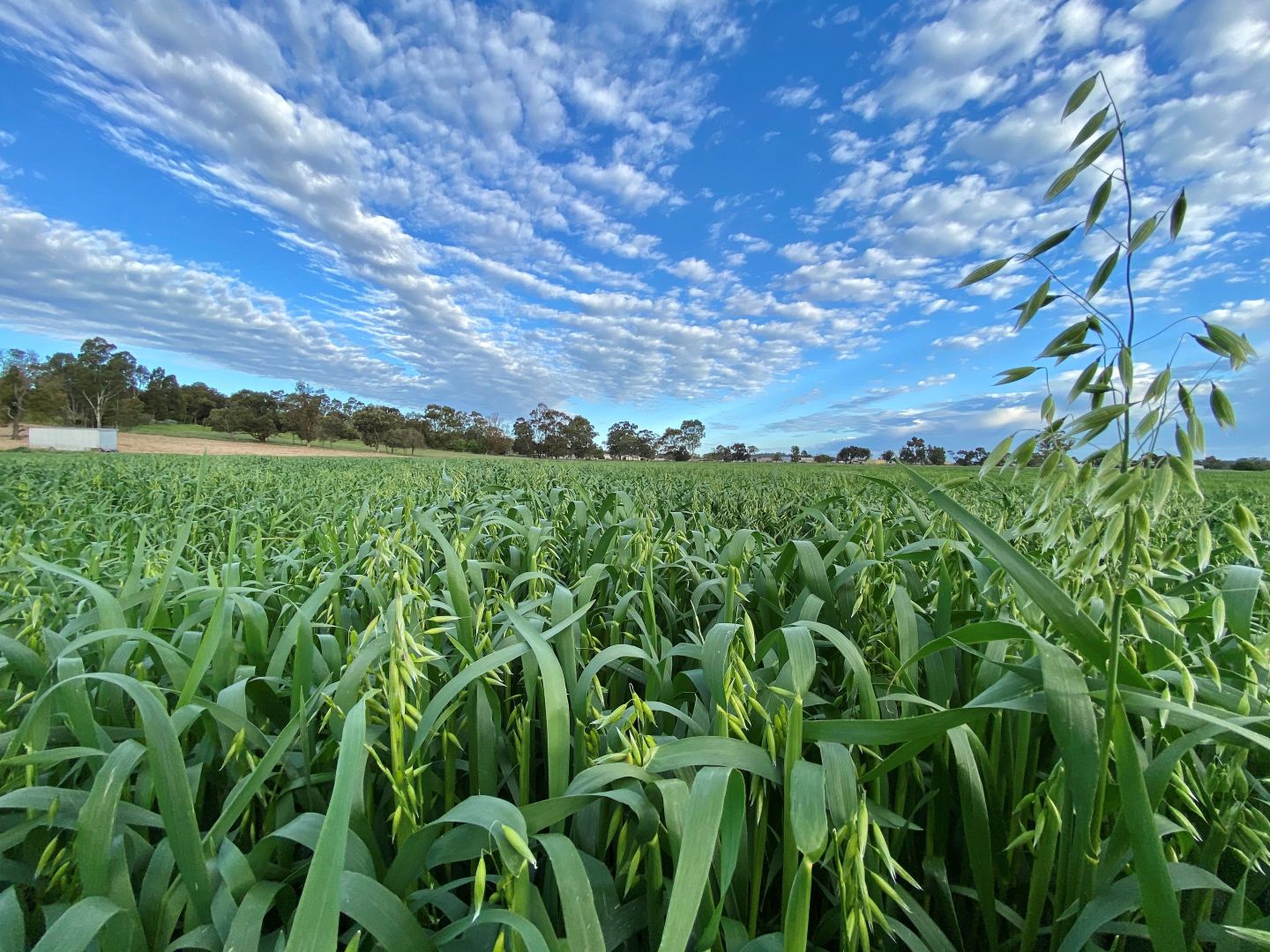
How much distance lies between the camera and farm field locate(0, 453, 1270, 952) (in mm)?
792

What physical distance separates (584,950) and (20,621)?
282cm

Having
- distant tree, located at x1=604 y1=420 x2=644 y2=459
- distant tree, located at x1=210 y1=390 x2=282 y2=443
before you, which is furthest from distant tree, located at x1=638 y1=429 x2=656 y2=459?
Result: distant tree, located at x1=210 y1=390 x2=282 y2=443

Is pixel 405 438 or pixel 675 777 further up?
pixel 405 438

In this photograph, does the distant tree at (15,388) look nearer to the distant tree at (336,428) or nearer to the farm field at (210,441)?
the farm field at (210,441)

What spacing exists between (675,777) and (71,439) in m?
70.4

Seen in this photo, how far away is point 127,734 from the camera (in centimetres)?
141

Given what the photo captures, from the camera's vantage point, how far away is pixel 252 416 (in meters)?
79.9

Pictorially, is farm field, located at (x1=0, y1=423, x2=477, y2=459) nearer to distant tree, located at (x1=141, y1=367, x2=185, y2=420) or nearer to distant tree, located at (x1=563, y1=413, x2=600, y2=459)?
distant tree, located at (x1=141, y1=367, x2=185, y2=420)

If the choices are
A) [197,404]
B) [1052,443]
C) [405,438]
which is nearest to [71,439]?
[405,438]

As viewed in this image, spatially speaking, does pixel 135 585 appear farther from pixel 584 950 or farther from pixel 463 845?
pixel 584 950

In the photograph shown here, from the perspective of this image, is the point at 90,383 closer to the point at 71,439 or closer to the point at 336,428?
the point at 336,428

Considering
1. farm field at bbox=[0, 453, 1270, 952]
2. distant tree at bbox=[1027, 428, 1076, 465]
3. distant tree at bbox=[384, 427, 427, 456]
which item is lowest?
farm field at bbox=[0, 453, 1270, 952]

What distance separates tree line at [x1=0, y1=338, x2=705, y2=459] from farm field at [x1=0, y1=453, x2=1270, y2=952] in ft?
223

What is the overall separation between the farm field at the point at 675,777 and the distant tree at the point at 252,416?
308ft
